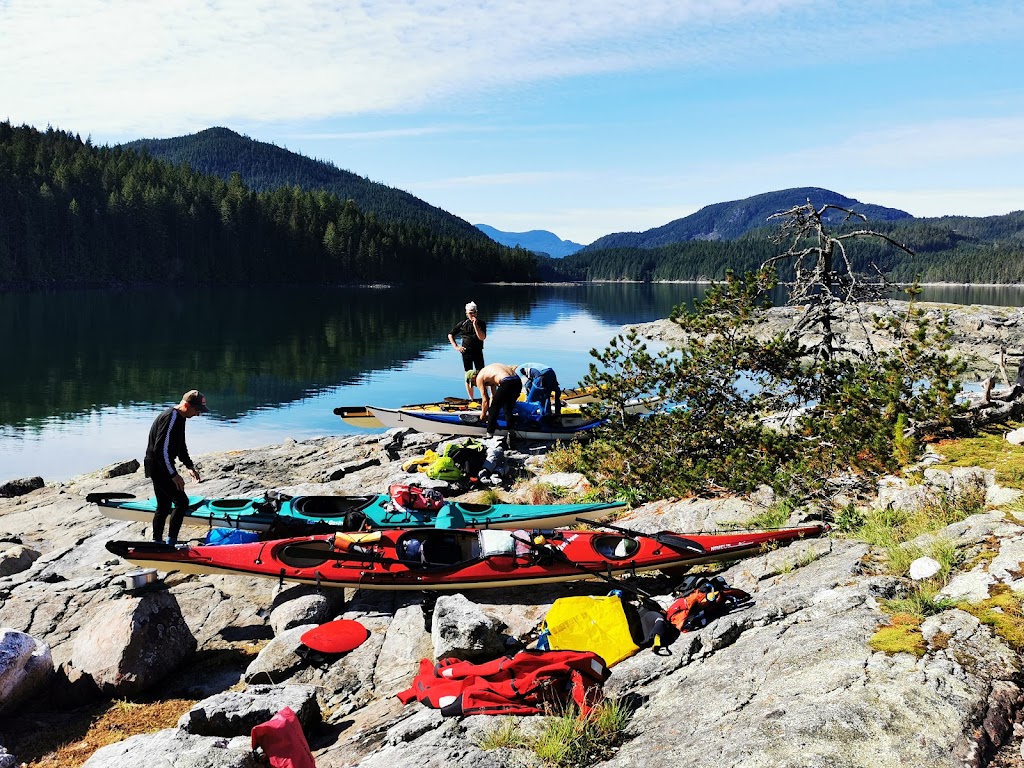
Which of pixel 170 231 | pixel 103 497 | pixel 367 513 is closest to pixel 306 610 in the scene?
pixel 367 513

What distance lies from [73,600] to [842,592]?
1102 cm

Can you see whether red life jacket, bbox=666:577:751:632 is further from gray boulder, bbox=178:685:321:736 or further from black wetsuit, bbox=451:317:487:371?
black wetsuit, bbox=451:317:487:371

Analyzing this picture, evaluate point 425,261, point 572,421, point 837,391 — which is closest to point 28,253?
point 425,261

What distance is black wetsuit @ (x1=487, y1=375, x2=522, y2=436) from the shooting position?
17375 mm

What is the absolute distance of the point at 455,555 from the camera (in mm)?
10477

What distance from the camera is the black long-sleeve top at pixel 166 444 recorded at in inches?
424

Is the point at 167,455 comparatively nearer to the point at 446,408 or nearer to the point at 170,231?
the point at 446,408

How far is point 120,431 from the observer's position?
84.3ft

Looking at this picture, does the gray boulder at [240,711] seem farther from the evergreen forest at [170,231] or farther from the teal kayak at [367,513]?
the evergreen forest at [170,231]

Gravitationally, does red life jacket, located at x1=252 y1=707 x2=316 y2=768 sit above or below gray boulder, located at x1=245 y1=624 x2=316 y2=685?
above

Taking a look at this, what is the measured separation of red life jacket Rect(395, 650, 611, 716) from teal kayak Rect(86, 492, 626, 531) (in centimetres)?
531

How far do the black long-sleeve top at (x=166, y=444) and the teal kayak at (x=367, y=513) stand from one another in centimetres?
179

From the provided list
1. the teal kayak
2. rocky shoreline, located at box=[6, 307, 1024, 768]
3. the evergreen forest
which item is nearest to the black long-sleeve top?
the teal kayak

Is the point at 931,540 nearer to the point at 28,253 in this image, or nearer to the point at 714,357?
the point at 714,357
